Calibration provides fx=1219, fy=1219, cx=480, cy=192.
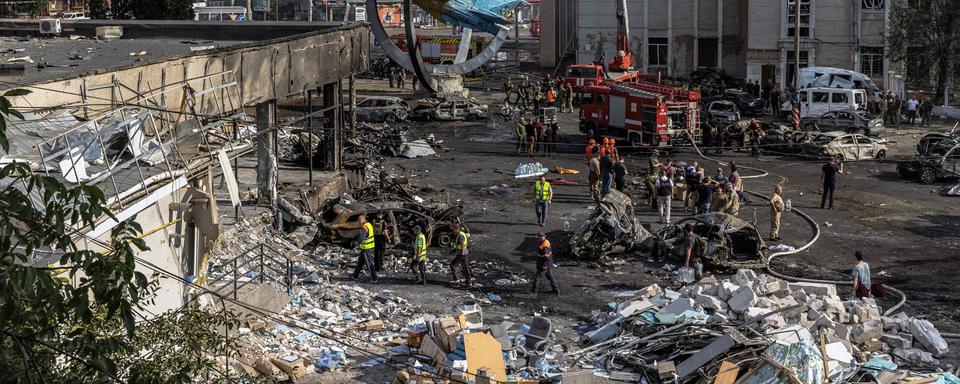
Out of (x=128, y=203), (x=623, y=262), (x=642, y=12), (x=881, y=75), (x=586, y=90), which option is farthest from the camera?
(x=642, y=12)

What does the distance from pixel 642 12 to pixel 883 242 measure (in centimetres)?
3349

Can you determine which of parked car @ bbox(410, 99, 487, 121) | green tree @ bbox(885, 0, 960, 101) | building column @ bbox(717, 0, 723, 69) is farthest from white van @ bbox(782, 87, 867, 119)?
building column @ bbox(717, 0, 723, 69)

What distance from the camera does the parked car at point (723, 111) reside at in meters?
41.5

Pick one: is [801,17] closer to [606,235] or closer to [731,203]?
[731,203]

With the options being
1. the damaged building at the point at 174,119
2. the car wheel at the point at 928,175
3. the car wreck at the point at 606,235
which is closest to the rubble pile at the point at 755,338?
the car wreck at the point at 606,235

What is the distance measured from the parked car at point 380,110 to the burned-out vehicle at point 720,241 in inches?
843

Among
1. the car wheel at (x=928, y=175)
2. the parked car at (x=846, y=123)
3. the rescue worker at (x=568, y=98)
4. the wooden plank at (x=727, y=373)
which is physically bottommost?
the wooden plank at (x=727, y=373)

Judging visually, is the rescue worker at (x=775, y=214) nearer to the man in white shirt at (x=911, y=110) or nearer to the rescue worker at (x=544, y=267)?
the rescue worker at (x=544, y=267)

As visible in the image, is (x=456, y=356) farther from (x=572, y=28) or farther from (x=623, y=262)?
(x=572, y=28)

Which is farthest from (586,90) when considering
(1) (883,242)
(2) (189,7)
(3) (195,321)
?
(3) (195,321)

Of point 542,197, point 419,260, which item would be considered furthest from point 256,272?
point 542,197

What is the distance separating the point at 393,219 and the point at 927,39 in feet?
105

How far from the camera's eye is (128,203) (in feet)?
51.3

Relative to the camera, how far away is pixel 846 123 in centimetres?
3888
